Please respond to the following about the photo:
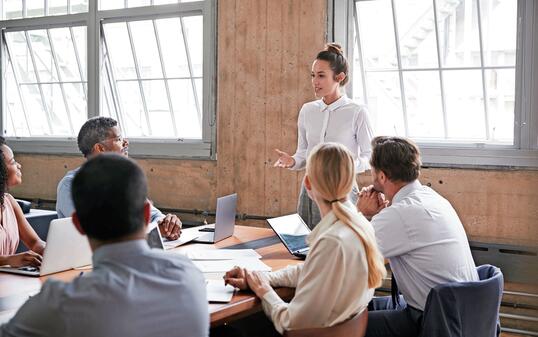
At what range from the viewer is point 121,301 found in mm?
1364

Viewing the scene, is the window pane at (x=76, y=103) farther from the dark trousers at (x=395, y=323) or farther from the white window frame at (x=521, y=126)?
the dark trousers at (x=395, y=323)

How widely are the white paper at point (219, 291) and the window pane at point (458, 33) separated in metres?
2.87

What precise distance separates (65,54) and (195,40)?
5.08 ft

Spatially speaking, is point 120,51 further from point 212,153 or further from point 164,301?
point 164,301

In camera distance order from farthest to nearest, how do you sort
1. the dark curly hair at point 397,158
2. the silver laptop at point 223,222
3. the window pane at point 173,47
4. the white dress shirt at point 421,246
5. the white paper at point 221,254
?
1. the window pane at point 173,47
2. the silver laptop at point 223,222
3. the white paper at point 221,254
4. the dark curly hair at point 397,158
5. the white dress shirt at point 421,246

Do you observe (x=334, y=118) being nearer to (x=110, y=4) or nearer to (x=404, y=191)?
(x=404, y=191)

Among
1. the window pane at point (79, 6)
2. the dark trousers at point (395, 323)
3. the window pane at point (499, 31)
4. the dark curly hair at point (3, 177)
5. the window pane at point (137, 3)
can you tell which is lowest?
the dark trousers at point (395, 323)

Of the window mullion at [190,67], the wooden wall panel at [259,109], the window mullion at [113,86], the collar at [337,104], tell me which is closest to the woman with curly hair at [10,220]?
the collar at [337,104]

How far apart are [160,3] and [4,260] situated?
11.7ft

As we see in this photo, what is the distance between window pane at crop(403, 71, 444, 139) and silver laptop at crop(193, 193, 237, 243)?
1945mm

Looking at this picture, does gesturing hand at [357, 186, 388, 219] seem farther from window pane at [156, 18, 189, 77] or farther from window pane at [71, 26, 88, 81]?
window pane at [71, 26, 88, 81]

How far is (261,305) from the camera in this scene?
222cm

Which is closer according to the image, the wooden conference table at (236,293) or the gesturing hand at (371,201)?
the wooden conference table at (236,293)

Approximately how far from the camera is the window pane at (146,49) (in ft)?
19.2
